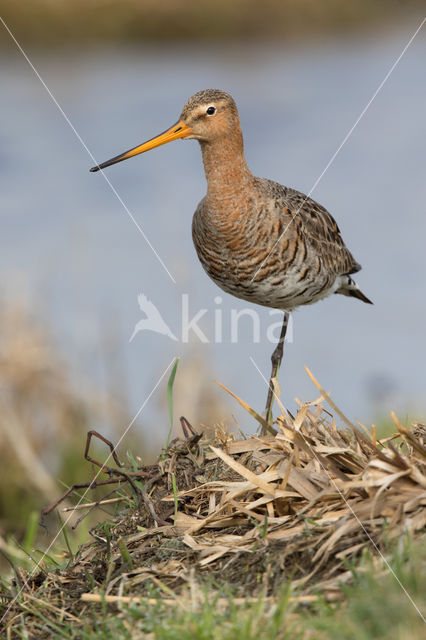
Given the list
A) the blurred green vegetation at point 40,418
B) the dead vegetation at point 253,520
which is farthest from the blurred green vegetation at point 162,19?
the dead vegetation at point 253,520

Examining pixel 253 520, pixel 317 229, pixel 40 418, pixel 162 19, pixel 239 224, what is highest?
pixel 162 19

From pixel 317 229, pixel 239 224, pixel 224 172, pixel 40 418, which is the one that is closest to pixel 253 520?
pixel 239 224

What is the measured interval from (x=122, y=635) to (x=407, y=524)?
1046 millimetres

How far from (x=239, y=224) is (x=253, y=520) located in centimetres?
Answer: 274

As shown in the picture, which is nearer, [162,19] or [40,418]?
[40,418]

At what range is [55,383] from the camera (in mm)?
8734

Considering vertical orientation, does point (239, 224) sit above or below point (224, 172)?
below

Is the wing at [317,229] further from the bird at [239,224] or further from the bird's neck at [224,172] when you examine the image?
the bird's neck at [224,172]

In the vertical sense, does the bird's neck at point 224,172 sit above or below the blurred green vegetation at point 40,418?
above

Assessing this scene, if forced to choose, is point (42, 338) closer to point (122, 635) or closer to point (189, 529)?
point (189, 529)

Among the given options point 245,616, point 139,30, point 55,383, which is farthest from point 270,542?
point 139,30

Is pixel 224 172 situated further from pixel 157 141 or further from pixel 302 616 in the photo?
pixel 302 616

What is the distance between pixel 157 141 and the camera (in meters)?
5.41

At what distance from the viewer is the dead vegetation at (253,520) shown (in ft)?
9.87
